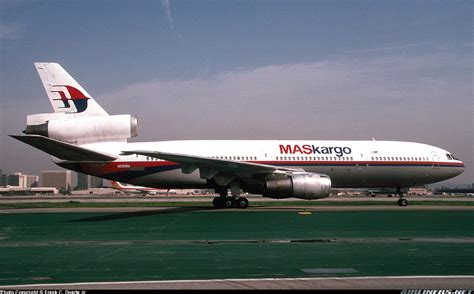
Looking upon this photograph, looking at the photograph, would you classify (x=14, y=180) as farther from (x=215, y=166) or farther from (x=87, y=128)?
(x=215, y=166)

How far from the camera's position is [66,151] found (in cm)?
2028

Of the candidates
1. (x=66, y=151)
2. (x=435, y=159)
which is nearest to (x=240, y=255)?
(x=66, y=151)

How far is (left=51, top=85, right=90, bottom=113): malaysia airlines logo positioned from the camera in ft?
71.2

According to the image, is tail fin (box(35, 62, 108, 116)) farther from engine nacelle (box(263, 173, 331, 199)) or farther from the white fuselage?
engine nacelle (box(263, 173, 331, 199))

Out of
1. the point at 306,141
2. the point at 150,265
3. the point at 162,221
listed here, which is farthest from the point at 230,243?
the point at 306,141

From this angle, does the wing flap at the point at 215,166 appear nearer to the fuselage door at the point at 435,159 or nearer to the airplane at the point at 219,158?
the airplane at the point at 219,158

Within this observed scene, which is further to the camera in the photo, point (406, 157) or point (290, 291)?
point (406, 157)

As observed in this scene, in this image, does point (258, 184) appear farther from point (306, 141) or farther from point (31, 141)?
point (31, 141)

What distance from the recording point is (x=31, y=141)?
57.9 feet

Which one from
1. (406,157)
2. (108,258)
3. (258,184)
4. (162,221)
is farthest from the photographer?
(406,157)

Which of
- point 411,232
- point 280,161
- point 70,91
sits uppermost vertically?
point 70,91

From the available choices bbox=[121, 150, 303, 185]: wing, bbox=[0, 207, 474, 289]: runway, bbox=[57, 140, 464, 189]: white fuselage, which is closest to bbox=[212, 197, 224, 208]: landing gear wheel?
bbox=[57, 140, 464, 189]: white fuselage

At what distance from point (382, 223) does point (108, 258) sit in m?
9.55

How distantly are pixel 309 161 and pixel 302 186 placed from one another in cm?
426
